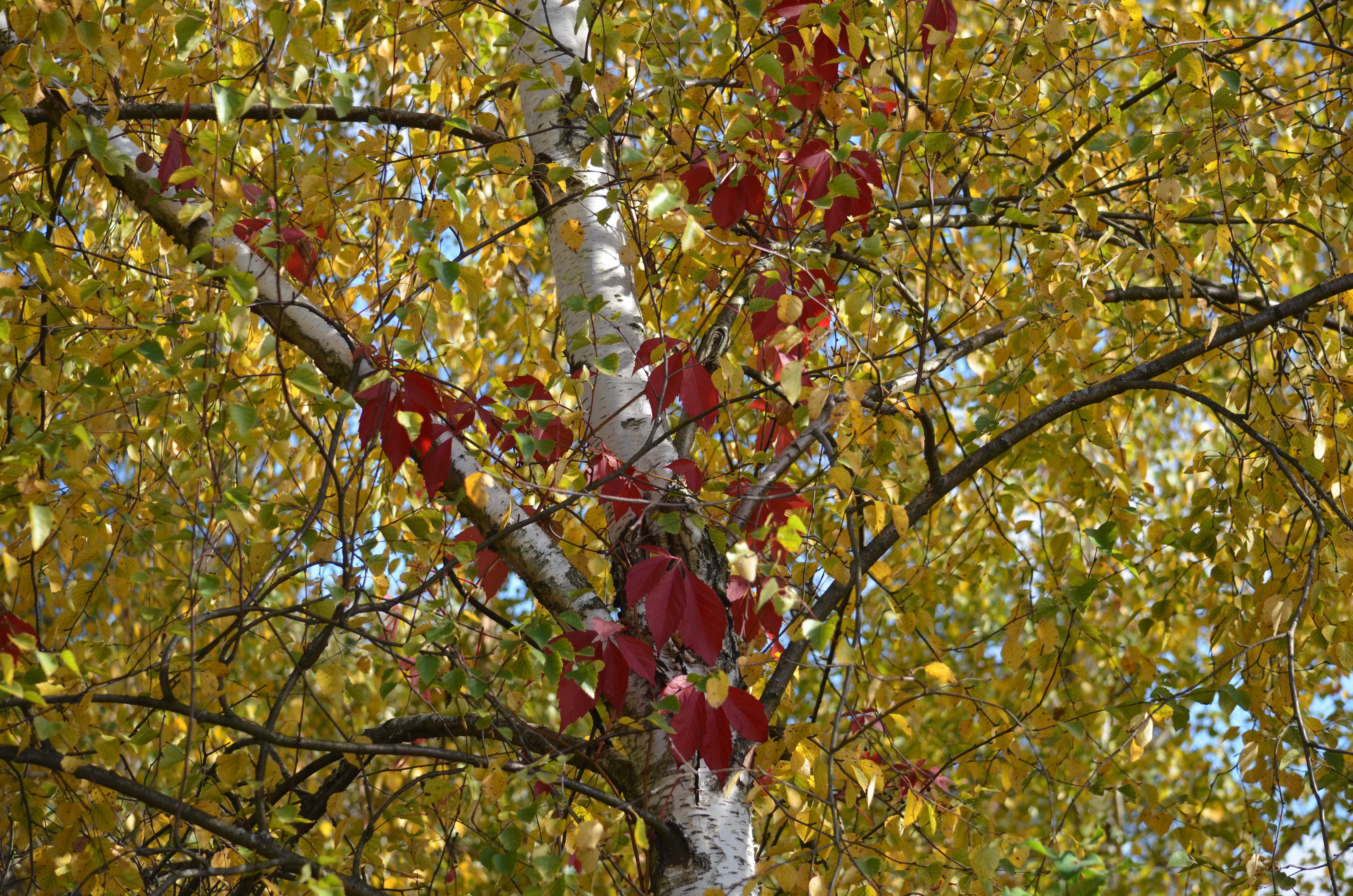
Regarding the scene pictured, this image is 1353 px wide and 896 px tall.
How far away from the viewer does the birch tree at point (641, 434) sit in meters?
1.51

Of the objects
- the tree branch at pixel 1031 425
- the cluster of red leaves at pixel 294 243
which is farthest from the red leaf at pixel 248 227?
the tree branch at pixel 1031 425

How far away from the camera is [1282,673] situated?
206 cm

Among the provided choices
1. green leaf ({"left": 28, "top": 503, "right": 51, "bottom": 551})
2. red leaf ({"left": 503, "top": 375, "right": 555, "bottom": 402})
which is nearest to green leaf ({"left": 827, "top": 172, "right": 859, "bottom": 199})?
red leaf ({"left": 503, "top": 375, "right": 555, "bottom": 402})

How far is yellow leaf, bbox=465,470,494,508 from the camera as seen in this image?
4.89ft

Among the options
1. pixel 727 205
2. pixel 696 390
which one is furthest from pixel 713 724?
pixel 727 205

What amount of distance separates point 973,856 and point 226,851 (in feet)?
3.68

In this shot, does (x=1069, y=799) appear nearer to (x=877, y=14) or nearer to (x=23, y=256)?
(x=877, y=14)

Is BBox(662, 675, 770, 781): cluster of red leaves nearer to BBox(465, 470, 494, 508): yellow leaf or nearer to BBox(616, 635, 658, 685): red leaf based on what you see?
BBox(616, 635, 658, 685): red leaf

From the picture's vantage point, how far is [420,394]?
1572 mm

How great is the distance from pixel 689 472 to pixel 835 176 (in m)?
0.59

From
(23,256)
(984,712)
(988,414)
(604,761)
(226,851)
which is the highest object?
(23,256)

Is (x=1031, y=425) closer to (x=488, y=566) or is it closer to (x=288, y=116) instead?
(x=488, y=566)

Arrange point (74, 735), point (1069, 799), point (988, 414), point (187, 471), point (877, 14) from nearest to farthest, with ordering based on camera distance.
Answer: point (187, 471), point (74, 735), point (877, 14), point (988, 414), point (1069, 799)

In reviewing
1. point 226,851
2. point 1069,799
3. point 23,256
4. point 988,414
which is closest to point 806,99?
point 988,414
